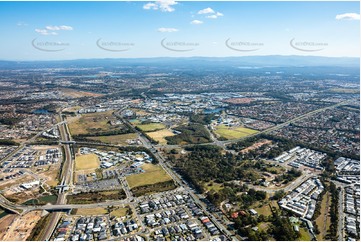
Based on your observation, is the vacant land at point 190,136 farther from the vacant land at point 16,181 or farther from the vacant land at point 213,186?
the vacant land at point 16,181

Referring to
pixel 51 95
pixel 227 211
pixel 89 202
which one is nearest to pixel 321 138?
pixel 227 211

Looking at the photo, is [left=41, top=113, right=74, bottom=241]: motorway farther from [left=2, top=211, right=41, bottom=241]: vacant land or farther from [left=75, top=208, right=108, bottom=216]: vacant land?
[left=75, top=208, right=108, bottom=216]: vacant land

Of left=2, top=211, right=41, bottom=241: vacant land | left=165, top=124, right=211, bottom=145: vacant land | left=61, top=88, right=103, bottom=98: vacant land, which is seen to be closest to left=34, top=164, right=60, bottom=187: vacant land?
left=2, top=211, right=41, bottom=241: vacant land

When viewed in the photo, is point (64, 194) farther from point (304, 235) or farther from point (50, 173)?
point (304, 235)

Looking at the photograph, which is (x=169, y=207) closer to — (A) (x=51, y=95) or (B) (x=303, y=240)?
(B) (x=303, y=240)

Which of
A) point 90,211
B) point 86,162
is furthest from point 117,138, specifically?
point 90,211

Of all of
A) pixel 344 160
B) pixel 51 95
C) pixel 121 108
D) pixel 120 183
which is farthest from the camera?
pixel 51 95
